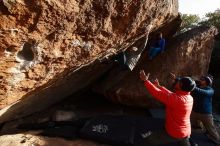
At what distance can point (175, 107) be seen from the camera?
19.2 ft

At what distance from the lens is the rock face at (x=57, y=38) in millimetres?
5598

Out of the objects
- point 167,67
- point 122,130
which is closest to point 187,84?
point 122,130

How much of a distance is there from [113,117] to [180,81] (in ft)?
11.1

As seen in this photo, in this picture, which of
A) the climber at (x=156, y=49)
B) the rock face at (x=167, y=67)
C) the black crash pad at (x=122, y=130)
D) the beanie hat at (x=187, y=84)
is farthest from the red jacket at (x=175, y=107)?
the climber at (x=156, y=49)

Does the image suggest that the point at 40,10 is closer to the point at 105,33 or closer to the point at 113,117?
the point at 105,33

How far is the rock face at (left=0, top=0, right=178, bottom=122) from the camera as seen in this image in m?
5.60

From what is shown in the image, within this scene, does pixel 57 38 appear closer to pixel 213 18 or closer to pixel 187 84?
pixel 187 84

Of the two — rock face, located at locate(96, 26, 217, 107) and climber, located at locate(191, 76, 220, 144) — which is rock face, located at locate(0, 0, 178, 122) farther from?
climber, located at locate(191, 76, 220, 144)

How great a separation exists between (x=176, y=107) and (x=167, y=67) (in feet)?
14.3

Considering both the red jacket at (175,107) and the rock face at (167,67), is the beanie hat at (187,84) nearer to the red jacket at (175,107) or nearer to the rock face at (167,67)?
the red jacket at (175,107)

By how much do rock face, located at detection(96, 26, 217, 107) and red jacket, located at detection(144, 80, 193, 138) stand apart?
3.72m

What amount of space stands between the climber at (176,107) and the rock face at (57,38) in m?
1.63

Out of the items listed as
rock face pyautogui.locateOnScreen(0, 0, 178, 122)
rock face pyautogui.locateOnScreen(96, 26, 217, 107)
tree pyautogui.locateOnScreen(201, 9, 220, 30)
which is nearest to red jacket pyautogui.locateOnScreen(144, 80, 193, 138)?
rock face pyautogui.locateOnScreen(0, 0, 178, 122)

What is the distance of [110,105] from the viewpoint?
10.5 metres
